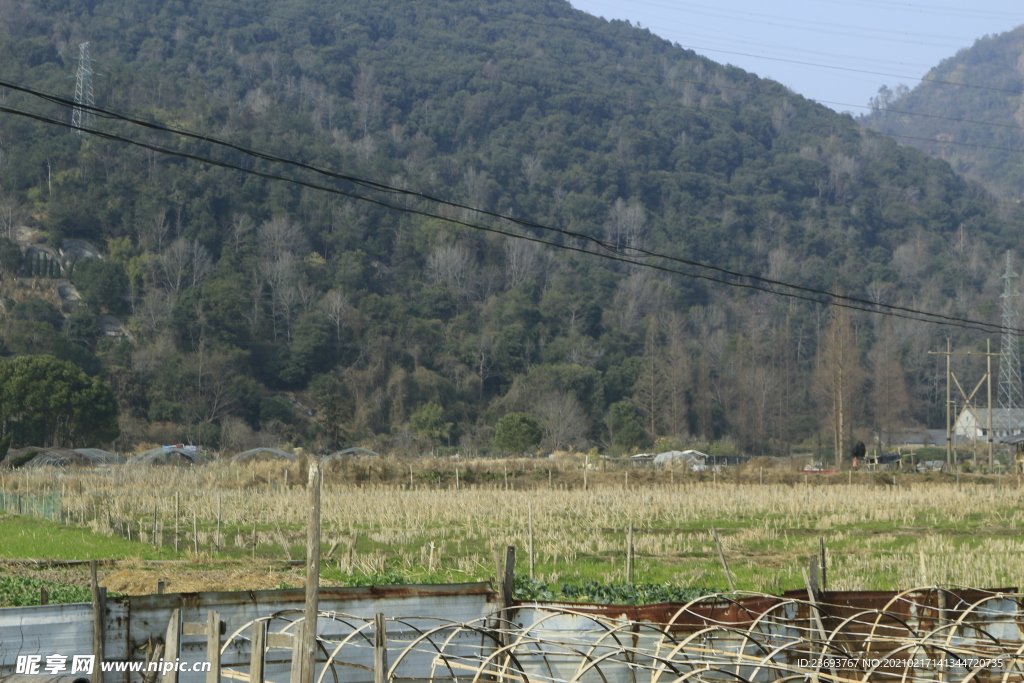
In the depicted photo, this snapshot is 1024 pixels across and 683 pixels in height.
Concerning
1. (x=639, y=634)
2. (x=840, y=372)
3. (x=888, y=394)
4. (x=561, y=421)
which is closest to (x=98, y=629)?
(x=639, y=634)

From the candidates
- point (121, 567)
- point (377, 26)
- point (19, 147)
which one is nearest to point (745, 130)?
point (377, 26)

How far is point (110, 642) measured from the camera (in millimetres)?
8703

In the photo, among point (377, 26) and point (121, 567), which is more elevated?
point (377, 26)

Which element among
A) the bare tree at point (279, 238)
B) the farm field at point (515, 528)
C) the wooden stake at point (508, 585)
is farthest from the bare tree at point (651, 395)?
the wooden stake at point (508, 585)

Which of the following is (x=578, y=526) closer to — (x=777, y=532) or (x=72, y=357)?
(x=777, y=532)

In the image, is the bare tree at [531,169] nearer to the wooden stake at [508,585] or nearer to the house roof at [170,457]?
the house roof at [170,457]

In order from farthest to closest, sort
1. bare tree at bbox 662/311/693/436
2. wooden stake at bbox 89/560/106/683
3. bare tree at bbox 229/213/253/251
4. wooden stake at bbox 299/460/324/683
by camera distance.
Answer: bare tree at bbox 229/213/253/251 → bare tree at bbox 662/311/693/436 → wooden stake at bbox 89/560/106/683 → wooden stake at bbox 299/460/324/683

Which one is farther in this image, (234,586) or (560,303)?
(560,303)

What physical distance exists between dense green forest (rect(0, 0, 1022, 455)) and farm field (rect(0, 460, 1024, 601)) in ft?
37.3

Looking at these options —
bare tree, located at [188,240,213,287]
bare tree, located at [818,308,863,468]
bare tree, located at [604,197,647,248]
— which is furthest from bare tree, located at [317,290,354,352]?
bare tree, located at [604,197,647,248]

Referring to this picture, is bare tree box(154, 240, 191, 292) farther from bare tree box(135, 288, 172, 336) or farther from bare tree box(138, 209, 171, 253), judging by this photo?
bare tree box(135, 288, 172, 336)

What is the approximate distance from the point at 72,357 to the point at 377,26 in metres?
118

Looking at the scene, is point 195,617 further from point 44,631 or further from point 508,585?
point 508,585

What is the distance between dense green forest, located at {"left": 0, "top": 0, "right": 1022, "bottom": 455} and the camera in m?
75.4
